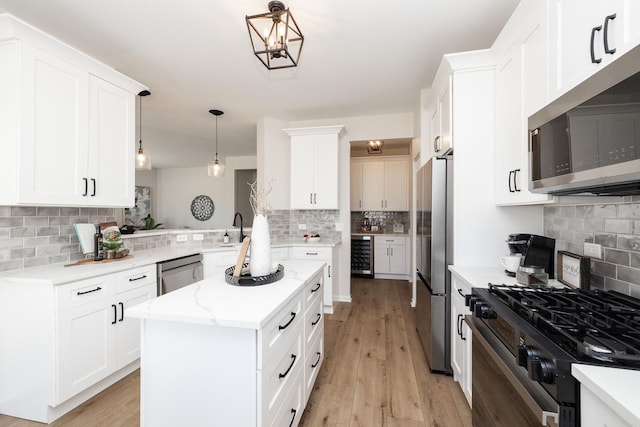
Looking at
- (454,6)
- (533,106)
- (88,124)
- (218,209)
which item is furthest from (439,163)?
(218,209)

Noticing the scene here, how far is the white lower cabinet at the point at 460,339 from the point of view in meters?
1.71

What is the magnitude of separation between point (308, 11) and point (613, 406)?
7.69 feet

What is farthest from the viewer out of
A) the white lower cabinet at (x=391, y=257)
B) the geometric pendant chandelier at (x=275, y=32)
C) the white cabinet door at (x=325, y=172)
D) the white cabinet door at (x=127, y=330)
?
the white lower cabinet at (x=391, y=257)

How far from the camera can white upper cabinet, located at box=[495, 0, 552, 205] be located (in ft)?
4.63

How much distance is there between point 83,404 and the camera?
1871 mm

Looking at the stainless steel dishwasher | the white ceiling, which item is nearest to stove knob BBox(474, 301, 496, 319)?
the white ceiling

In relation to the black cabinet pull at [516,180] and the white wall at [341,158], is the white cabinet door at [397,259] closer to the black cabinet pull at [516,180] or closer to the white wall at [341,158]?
the white wall at [341,158]

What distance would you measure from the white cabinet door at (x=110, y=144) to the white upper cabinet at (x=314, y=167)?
6.32 ft

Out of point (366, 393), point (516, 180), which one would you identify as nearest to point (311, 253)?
point (366, 393)

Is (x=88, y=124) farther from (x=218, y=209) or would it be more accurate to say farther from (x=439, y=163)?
(x=218, y=209)

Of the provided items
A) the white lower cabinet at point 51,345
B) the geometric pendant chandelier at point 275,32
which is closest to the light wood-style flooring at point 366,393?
the white lower cabinet at point 51,345

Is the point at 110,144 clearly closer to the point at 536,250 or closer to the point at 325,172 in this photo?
the point at 325,172

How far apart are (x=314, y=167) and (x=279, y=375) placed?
9.51 feet

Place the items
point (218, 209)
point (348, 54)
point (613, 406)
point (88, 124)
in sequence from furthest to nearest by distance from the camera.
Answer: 1. point (218, 209)
2. point (348, 54)
3. point (88, 124)
4. point (613, 406)
